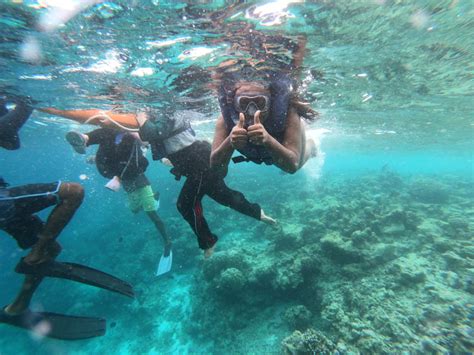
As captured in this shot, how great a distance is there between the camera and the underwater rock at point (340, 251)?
923cm

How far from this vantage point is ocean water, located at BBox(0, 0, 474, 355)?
5.66m

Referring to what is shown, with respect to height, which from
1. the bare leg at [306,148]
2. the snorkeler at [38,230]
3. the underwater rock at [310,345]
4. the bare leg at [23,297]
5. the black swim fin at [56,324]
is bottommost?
the underwater rock at [310,345]

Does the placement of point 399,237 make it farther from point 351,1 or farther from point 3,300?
point 3,300

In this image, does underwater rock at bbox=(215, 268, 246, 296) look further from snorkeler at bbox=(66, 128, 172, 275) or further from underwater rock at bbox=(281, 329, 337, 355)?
snorkeler at bbox=(66, 128, 172, 275)

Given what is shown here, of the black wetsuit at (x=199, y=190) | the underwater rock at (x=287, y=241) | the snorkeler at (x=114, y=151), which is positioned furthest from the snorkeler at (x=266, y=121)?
the underwater rock at (x=287, y=241)

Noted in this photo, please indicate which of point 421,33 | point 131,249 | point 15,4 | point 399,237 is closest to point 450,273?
point 399,237

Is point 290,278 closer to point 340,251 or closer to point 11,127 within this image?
point 340,251

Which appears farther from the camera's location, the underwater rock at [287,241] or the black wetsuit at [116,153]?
the underwater rock at [287,241]

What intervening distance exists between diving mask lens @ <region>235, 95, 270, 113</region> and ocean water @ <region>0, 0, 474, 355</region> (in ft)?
8.72

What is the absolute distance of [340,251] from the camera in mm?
9336

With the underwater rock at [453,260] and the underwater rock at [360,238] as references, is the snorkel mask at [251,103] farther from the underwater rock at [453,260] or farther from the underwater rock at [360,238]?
the underwater rock at [453,260]

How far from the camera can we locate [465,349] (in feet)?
17.4

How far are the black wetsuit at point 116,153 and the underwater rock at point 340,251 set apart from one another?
25.2ft

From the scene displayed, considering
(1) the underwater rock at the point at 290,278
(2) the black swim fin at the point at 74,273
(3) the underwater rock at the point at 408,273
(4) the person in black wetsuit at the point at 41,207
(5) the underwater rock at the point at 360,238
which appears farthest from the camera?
(5) the underwater rock at the point at 360,238
